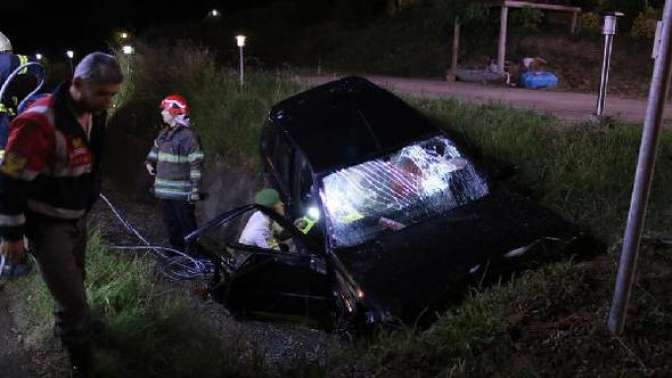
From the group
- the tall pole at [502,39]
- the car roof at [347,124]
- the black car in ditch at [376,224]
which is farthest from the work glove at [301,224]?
the tall pole at [502,39]

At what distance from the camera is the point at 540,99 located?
10719 millimetres

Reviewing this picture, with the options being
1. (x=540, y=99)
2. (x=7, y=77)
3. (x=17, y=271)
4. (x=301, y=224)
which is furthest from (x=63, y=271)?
(x=540, y=99)

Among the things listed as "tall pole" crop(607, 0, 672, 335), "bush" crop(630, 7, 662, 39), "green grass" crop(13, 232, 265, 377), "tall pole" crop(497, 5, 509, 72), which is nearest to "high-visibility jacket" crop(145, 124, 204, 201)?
"green grass" crop(13, 232, 265, 377)

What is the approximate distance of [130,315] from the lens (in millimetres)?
3732

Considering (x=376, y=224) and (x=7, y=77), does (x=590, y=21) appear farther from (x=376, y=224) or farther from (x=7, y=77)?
(x=7, y=77)

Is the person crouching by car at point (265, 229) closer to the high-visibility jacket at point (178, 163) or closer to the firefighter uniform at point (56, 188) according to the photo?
the high-visibility jacket at point (178, 163)

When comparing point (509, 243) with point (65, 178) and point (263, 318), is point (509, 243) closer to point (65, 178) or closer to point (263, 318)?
point (263, 318)

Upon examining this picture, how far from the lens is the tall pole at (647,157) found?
8.95 feet

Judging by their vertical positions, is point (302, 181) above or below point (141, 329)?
above

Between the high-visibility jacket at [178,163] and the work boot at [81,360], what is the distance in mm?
3407

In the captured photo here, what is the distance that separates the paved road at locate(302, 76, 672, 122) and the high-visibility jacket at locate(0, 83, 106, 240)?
21.0 feet

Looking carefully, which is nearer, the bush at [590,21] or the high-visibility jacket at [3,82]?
the high-visibility jacket at [3,82]

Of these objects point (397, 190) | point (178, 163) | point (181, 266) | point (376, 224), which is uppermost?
point (397, 190)

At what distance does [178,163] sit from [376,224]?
249cm
